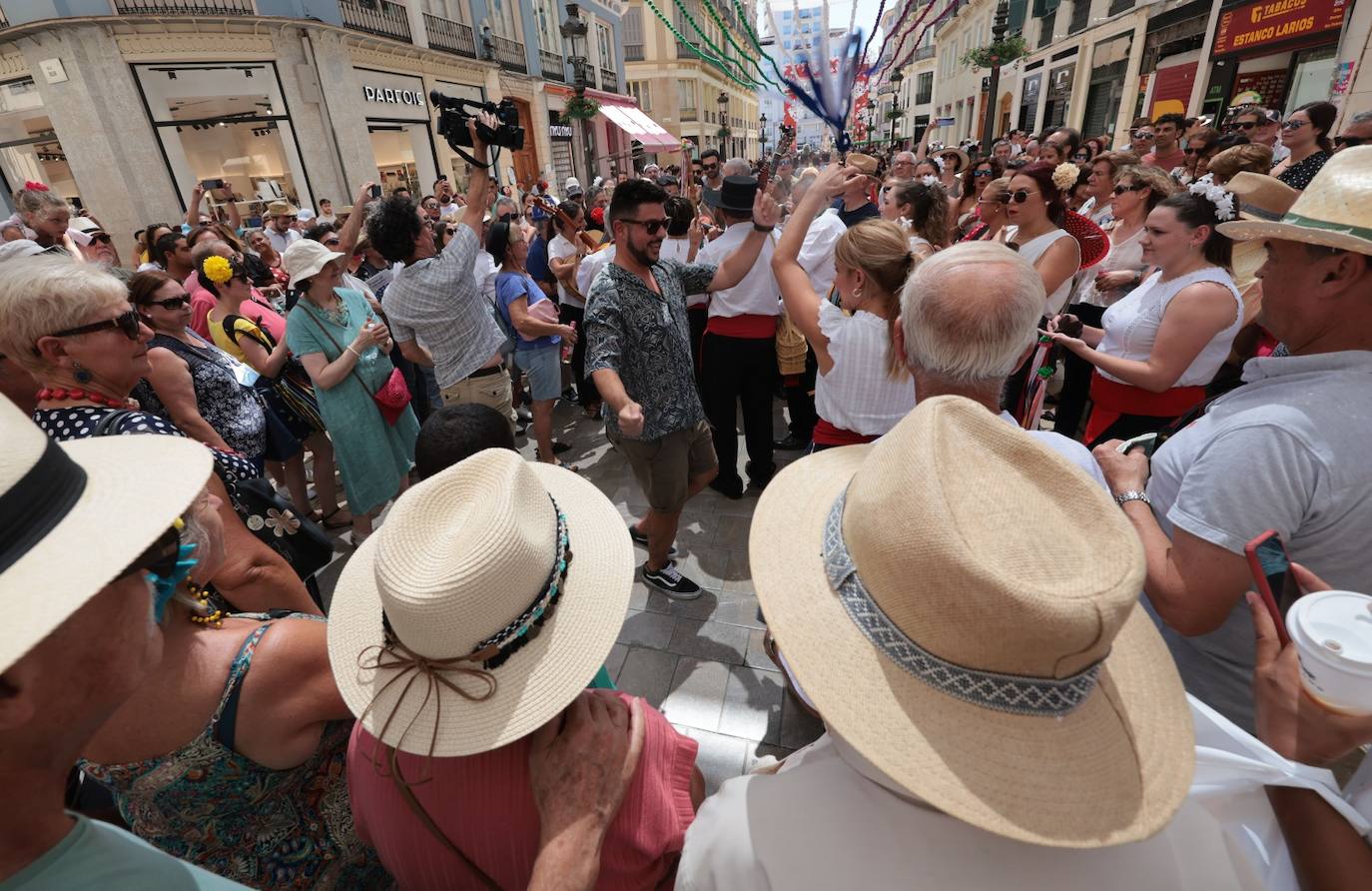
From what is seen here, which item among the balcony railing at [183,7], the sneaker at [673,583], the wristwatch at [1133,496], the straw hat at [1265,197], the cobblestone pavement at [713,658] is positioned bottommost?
the cobblestone pavement at [713,658]

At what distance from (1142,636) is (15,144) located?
21.3m

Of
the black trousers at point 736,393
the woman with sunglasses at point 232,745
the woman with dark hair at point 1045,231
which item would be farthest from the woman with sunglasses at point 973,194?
the woman with sunglasses at point 232,745

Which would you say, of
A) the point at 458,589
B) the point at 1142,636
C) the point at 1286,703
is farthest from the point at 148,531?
the point at 1286,703

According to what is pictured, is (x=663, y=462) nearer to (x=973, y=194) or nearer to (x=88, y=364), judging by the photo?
(x=88, y=364)

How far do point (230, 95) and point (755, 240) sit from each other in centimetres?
1595

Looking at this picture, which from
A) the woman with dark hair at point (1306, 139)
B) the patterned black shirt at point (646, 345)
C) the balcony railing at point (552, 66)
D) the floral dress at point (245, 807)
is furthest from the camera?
the balcony railing at point (552, 66)

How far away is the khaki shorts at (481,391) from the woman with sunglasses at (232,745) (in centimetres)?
249

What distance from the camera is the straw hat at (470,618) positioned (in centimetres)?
100

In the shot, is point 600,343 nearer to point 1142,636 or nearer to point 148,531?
point 148,531

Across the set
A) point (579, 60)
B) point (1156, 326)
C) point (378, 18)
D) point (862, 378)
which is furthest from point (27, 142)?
point (1156, 326)

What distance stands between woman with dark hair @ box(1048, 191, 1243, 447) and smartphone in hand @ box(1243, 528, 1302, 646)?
1.58 metres

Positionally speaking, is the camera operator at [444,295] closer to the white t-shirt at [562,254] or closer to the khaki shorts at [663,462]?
the khaki shorts at [663,462]

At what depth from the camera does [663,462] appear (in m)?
3.12

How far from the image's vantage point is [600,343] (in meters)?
2.85
